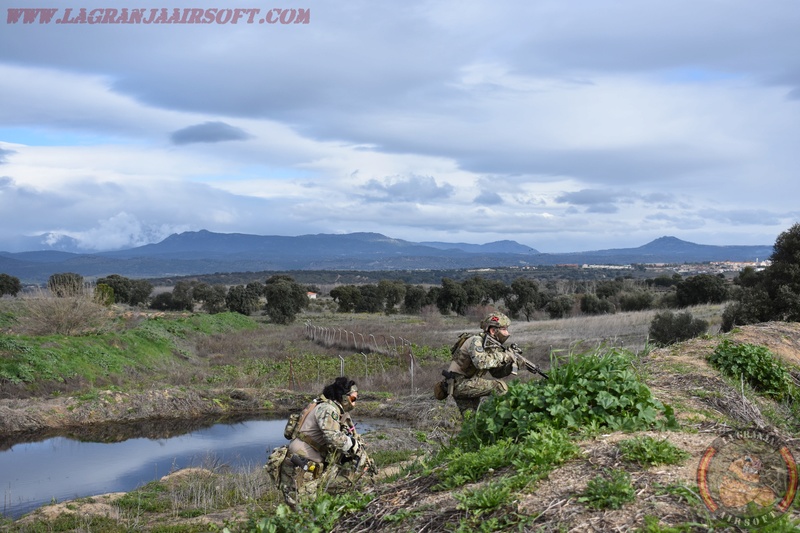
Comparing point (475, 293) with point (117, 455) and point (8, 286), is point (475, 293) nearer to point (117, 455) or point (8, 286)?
point (8, 286)

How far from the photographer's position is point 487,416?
5.81m

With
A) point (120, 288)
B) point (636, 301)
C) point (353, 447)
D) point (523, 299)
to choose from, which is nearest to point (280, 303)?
point (523, 299)

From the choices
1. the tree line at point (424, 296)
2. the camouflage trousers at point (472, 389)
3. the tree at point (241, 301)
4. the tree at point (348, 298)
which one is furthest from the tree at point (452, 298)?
the camouflage trousers at point (472, 389)

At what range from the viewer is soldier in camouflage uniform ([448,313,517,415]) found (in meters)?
8.20

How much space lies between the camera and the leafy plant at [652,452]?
4453mm

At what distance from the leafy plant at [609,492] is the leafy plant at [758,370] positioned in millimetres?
5868

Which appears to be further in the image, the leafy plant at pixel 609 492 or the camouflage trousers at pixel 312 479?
the camouflage trousers at pixel 312 479

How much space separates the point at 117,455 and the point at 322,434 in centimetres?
1030

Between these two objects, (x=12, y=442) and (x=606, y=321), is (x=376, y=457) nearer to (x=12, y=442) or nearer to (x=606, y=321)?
(x=12, y=442)

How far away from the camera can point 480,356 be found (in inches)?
321

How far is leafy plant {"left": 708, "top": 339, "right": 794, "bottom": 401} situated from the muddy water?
8438mm

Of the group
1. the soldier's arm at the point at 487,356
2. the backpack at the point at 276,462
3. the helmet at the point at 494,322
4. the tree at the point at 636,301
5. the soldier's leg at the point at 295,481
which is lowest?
the tree at the point at 636,301

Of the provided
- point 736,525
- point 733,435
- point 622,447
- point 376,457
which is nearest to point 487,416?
point 622,447

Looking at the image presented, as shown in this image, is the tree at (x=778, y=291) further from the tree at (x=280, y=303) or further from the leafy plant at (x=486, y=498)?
the tree at (x=280, y=303)
